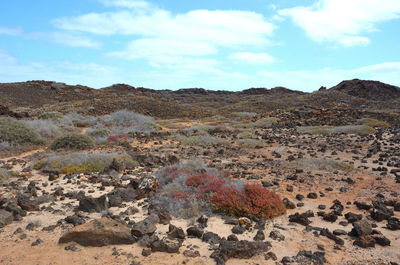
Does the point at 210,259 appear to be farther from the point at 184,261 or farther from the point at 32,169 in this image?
the point at 32,169

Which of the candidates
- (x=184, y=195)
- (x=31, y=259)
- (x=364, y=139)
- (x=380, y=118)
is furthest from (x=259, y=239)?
(x=380, y=118)

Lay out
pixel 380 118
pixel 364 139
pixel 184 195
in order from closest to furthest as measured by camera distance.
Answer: pixel 184 195
pixel 364 139
pixel 380 118

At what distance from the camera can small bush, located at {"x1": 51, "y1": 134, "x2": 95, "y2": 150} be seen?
12375 millimetres

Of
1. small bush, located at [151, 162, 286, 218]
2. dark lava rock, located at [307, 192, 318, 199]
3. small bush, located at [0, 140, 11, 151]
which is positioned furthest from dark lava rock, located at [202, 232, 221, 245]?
small bush, located at [0, 140, 11, 151]

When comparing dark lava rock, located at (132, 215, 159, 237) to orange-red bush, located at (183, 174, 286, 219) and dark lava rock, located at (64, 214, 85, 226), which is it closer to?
dark lava rock, located at (64, 214, 85, 226)

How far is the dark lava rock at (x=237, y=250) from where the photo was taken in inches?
168

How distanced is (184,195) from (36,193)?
11.3 ft

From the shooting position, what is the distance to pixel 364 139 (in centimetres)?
1464

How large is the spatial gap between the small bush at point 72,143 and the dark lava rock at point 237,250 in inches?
380

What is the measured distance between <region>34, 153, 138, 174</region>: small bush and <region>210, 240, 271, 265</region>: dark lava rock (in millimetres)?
5559

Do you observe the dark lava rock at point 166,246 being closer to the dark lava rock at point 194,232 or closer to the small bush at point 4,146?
the dark lava rock at point 194,232

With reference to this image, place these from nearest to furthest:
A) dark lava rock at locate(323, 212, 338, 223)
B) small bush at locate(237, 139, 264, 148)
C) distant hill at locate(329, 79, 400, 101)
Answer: dark lava rock at locate(323, 212, 338, 223), small bush at locate(237, 139, 264, 148), distant hill at locate(329, 79, 400, 101)

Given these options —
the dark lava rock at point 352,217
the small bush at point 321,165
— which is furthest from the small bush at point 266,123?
the dark lava rock at point 352,217

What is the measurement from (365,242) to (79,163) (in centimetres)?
761
